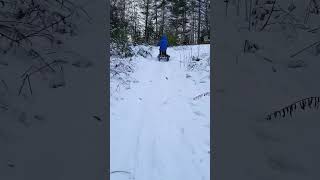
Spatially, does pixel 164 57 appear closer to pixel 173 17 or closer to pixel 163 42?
pixel 163 42

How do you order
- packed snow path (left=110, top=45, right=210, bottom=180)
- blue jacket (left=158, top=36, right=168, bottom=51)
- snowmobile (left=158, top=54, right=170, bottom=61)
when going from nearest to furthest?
packed snow path (left=110, top=45, right=210, bottom=180)
blue jacket (left=158, top=36, right=168, bottom=51)
snowmobile (left=158, top=54, right=170, bottom=61)

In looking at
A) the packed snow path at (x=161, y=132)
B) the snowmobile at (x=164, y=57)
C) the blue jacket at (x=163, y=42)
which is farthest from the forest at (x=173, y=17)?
the packed snow path at (x=161, y=132)

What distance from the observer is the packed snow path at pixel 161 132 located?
16.0ft

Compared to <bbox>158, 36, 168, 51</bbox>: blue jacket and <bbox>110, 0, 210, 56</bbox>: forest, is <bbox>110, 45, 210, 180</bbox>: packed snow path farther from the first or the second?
<bbox>110, 0, 210, 56</bbox>: forest

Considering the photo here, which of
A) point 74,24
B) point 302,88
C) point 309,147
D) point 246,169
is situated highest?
point 74,24

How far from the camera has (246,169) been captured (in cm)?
287

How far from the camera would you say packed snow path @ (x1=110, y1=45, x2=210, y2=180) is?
4.88 m

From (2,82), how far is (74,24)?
68 cm

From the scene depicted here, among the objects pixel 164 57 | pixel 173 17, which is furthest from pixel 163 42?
pixel 173 17

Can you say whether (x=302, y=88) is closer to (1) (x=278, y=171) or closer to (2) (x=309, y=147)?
(2) (x=309, y=147)

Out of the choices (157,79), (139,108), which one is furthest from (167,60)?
(139,108)

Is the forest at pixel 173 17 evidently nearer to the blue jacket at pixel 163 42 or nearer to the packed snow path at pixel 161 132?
the blue jacket at pixel 163 42

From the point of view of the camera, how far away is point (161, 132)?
654cm

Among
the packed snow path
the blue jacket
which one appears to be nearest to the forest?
the blue jacket
